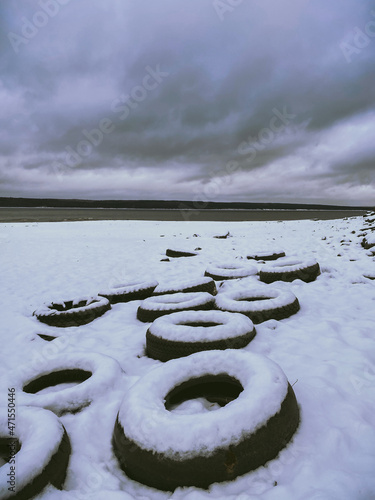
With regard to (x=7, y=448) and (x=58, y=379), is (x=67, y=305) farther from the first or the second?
(x=7, y=448)

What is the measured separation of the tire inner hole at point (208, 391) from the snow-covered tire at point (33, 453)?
44.9 inches

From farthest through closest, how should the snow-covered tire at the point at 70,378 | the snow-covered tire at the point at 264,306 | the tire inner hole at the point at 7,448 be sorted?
the snow-covered tire at the point at 264,306 < the snow-covered tire at the point at 70,378 < the tire inner hole at the point at 7,448

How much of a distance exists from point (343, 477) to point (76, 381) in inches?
129

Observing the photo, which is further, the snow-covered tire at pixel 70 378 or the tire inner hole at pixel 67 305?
the tire inner hole at pixel 67 305

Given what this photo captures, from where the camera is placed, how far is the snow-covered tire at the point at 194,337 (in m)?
4.20

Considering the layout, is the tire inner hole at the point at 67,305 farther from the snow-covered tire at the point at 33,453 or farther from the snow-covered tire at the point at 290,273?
the snow-covered tire at the point at 290,273

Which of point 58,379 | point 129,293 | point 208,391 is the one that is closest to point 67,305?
point 129,293

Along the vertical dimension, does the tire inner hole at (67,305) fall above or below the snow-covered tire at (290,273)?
below

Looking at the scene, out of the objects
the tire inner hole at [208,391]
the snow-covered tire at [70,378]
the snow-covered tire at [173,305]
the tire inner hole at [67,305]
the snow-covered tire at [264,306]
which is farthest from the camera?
the tire inner hole at [67,305]

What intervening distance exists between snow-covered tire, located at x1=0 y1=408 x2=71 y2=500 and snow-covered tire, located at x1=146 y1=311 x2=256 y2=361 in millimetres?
1765

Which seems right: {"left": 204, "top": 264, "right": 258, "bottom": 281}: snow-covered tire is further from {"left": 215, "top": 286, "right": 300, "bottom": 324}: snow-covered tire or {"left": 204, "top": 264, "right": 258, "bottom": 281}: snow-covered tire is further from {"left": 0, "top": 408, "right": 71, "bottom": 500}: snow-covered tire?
{"left": 0, "top": 408, "right": 71, "bottom": 500}: snow-covered tire

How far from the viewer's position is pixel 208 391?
3514 millimetres

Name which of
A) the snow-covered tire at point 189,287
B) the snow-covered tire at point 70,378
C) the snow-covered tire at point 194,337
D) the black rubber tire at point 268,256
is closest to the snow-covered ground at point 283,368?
the snow-covered tire at point 70,378

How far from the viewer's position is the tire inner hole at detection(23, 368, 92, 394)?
13.5 ft
